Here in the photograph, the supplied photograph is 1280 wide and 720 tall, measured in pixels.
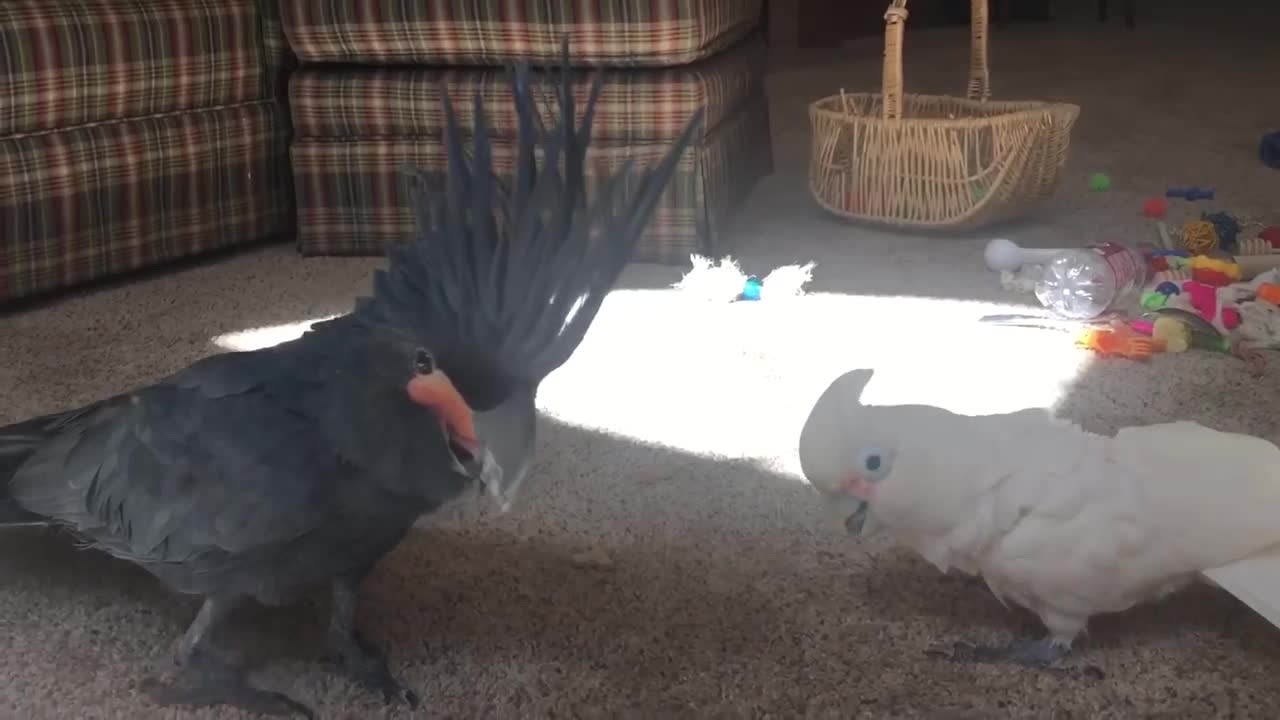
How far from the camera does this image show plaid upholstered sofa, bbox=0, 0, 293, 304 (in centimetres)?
159

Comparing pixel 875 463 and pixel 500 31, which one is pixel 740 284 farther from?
pixel 875 463

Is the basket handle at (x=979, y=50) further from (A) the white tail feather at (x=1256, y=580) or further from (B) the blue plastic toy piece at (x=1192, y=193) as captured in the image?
(A) the white tail feather at (x=1256, y=580)

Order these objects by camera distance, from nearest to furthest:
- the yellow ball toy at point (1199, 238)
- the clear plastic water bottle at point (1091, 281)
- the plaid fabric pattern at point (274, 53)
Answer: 1. the clear plastic water bottle at point (1091, 281)
2. the yellow ball toy at point (1199, 238)
3. the plaid fabric pattern at point (274, 53)

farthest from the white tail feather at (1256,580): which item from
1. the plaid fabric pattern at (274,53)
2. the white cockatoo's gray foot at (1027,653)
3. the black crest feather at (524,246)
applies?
the plaid fabric pattern at (274,53)

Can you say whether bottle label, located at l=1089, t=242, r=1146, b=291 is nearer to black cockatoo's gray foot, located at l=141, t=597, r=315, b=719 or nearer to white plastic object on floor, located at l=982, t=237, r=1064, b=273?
white plastic object on floor, located at l=982, t=237, r=1064, b=273

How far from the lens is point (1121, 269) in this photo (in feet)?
5.04

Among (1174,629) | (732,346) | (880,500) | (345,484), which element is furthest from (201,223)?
(1174,629)

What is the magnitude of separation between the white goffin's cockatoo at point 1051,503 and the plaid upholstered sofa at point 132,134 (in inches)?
49.2

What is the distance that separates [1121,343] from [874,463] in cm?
72

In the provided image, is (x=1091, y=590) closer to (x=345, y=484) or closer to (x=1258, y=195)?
(x=345, y=484)

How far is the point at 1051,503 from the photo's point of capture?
2.66 ft

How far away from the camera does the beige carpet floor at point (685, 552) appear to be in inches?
33.6

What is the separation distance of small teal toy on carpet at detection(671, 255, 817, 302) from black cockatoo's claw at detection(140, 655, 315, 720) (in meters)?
0.95

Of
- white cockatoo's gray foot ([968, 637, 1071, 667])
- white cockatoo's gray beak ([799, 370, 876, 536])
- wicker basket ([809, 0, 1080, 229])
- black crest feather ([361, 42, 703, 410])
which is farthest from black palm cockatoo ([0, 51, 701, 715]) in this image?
wicker basket ([809, 0, 1080, 229])
